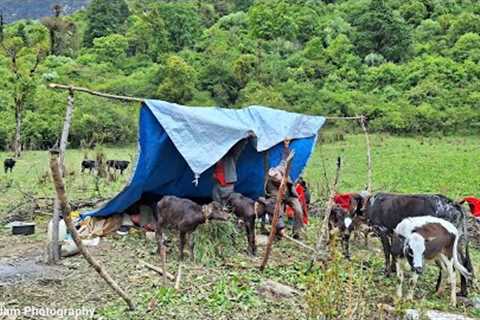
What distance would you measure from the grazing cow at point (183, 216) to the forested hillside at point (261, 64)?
17.5m

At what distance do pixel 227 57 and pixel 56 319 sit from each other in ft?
114

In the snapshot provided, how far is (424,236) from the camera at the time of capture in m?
6.39

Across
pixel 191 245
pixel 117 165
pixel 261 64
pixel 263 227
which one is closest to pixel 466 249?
pixel 263 227

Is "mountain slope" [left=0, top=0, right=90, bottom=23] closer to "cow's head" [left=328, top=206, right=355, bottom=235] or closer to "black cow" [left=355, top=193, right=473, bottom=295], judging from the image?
"cow's head" [left=328, top=206, right=355, bottom=235]

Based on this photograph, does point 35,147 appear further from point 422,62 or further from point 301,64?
point 422,62

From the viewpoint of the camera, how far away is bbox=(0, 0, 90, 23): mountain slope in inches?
3762

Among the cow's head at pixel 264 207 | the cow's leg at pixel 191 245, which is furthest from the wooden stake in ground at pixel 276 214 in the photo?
the cow's head at pixel 264 207

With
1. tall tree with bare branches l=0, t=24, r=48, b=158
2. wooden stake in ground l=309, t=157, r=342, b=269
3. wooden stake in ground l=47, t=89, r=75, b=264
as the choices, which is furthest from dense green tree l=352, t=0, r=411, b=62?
wooden stake in ground l=47, t=89, r=75, b=264

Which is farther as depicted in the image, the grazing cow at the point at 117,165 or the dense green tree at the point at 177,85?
the dense green tree at the point at 177,85

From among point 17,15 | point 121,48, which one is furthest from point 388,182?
point 17,15

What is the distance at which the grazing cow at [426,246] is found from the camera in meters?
6.33

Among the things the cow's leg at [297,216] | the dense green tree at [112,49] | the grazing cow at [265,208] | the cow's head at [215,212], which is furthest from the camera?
the dense green tree at [112,49]

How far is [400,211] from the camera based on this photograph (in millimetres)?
7434

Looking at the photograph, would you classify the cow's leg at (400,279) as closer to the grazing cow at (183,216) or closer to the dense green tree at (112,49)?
the grazing cow at (183,216)
